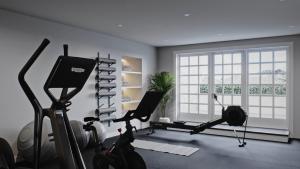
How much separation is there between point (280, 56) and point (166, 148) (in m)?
3.91

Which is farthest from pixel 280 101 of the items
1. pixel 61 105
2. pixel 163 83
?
pixel 61 105

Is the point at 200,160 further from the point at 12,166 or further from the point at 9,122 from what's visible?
the point at 9,122

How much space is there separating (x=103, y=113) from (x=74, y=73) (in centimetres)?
378

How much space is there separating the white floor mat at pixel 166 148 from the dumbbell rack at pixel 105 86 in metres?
1.04

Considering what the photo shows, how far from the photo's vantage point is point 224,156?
465 centimetres

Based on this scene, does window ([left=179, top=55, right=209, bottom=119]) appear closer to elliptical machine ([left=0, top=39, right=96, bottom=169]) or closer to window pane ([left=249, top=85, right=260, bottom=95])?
window pane ([left=249, top=85, right=260, bottom=95])

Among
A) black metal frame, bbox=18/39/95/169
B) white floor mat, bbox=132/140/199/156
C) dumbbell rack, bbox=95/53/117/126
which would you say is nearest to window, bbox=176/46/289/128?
white floor mat, bbox=132/140/199/156

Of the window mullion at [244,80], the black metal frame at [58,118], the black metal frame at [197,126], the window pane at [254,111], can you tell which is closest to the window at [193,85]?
the window mullion at [244,80]

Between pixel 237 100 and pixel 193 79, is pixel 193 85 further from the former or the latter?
pixel 237 100

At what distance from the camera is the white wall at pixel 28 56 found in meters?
4.12

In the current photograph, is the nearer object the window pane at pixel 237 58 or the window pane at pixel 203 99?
the window pane at pixel 237 58

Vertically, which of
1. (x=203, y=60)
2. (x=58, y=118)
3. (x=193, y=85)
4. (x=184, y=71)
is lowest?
(x=58, y=118)

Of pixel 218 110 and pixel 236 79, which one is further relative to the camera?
pixel 218 110

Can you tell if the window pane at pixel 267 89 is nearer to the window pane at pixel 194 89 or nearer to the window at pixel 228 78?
the window at pixel 228 78
